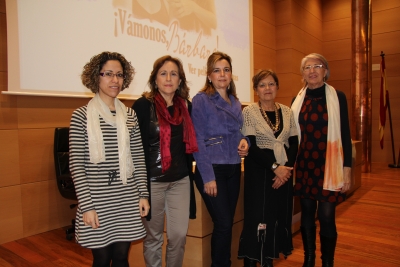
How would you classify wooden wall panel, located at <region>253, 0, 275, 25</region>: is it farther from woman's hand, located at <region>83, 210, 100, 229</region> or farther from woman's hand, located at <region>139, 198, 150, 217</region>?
woman's hand, located at <region>83, 210, 100, 229</region>

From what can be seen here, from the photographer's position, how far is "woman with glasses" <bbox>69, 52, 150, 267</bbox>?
1.48 meters

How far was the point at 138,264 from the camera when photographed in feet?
8.00

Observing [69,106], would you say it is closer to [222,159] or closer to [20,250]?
[20,250]

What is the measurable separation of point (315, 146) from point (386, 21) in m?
7.08

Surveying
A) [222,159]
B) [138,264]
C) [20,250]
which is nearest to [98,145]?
[222,159]

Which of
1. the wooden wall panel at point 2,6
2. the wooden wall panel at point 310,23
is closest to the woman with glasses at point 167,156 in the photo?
the wooden wall panel at point 2,6

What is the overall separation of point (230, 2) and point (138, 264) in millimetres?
4563

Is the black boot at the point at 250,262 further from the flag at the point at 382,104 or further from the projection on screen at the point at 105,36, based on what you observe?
the flag at the point at 382,104

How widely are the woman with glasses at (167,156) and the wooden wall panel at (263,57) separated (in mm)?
5026

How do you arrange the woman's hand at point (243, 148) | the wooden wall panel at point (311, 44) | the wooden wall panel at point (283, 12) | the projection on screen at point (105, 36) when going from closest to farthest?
1. the woman's hand at point (243, 148)
2. the projection on screen at point (105, 36)
3. the wooden wall panel at point (283, 12)
4. the wooden wall panel at point (311, 44)

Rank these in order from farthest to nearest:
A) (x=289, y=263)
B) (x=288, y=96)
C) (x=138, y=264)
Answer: (x=288, y=96) < (x=289, y=263) < (x=138, y=264)

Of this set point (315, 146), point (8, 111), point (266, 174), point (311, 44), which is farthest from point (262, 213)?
point (311, 44)

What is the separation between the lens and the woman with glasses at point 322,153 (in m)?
2.14

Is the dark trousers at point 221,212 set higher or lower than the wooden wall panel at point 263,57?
lower
